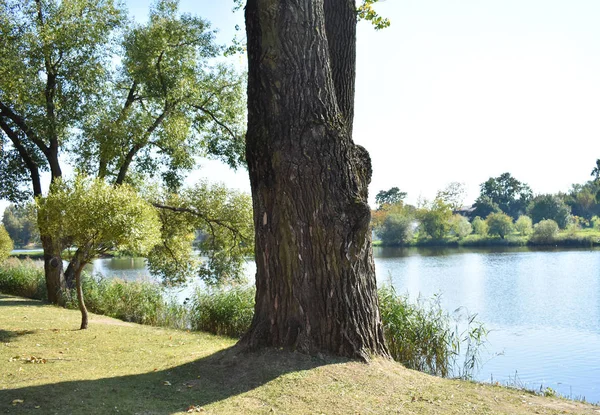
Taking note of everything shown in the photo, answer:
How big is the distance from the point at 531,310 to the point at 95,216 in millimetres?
14372

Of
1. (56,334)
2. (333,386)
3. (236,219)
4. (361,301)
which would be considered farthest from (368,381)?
(236,219)

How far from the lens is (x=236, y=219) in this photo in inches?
676

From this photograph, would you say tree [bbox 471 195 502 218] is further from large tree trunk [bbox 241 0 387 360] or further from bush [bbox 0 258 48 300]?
large tree trunk [bbox 241 0 387 360]

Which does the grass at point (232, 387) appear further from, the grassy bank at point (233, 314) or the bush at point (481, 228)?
the bush at point (481, 228)

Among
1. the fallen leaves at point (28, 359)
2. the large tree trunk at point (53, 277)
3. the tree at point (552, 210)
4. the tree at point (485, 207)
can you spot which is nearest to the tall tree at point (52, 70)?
the large tree trunk at point (53, 277)

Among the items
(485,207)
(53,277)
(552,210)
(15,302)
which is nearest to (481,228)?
(552,210)

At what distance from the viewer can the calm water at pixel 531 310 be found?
1122 centimetres

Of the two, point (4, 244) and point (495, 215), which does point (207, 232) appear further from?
point (495, 215)

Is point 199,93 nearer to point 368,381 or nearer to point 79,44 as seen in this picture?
point 79,44

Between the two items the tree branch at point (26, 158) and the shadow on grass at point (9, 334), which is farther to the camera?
the tree branch at point (26, 158)

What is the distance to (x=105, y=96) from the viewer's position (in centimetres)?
1580

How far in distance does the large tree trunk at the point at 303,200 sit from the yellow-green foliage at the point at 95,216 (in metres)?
3.65

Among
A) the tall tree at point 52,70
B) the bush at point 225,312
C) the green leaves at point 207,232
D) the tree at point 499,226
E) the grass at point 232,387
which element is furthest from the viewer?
the tree at point 499,226

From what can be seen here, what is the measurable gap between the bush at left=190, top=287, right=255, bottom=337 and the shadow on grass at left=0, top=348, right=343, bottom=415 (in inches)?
157
